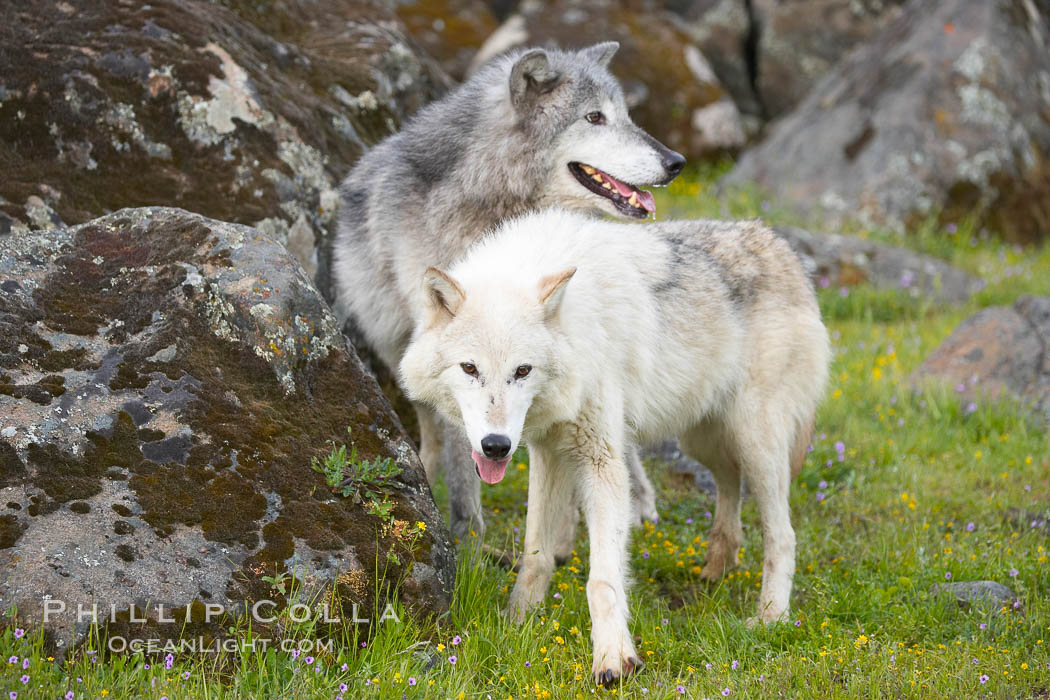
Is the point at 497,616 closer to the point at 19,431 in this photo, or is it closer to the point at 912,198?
the point at 19,431

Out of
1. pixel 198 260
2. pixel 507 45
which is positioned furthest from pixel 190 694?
pixel 507 45

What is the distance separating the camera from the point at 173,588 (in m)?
3.47

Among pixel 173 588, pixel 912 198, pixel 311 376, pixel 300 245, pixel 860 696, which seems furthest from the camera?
pixel 912 198

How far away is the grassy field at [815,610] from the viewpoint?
353 centimetres

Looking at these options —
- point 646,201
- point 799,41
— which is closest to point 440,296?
point 646,201

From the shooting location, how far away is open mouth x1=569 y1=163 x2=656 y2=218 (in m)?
5.36

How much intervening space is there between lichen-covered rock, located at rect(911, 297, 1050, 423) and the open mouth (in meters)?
3.28

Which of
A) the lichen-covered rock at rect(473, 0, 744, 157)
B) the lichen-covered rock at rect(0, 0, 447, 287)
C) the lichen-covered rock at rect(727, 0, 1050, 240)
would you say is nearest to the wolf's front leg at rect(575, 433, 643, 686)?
the lichen-covered rock at rect(0, 0, 447, 287)

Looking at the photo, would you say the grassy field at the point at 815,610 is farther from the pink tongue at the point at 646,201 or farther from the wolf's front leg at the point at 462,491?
the pink tongue at the point at 646,201

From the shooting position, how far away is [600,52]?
19.2 feet

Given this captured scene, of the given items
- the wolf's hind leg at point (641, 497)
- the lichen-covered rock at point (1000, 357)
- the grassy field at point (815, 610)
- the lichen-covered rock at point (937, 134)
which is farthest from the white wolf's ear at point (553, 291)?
the lichen-covered rock at point (937, 134)

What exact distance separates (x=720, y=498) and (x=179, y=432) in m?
2.95

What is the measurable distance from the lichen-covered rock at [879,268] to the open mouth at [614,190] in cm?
439

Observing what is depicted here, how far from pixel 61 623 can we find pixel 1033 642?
3884mm
